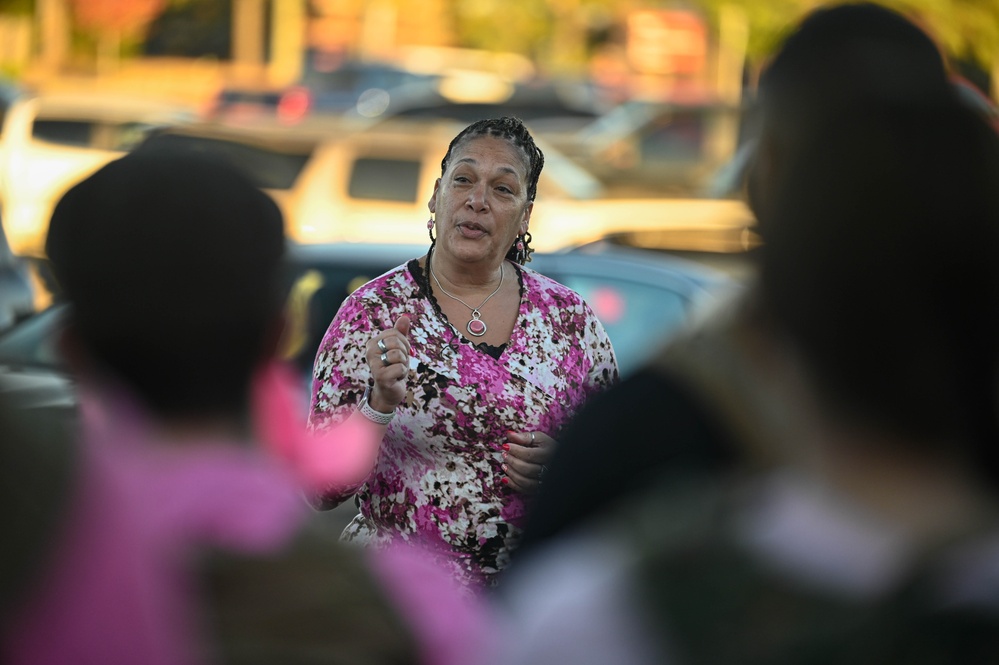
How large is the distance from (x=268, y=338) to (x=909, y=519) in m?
0.76

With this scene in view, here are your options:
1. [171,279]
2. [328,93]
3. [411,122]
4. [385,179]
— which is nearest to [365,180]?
[385,179]

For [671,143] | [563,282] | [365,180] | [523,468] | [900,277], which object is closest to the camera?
[900,277]

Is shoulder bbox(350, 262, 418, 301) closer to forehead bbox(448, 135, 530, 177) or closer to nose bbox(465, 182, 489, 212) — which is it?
nose bbox(465, 182, 489, 212)

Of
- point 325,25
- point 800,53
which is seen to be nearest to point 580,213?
point 800,53

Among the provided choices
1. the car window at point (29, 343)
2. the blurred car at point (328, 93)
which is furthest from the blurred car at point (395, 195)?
the blurred car at point (328, 93)

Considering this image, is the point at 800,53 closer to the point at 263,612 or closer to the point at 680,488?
the point at 680,488

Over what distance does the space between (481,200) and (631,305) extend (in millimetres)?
2409

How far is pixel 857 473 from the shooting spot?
1355mm

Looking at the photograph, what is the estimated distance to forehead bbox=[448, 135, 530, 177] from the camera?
137 inches

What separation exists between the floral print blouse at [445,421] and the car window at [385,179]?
29.4ft

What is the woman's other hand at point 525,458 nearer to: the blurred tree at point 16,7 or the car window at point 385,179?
the car window at point 385,179

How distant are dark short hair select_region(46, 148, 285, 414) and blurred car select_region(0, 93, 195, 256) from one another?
1312 cm

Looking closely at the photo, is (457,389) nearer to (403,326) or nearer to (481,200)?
(403,326)

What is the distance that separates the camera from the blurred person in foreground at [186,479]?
1.50m
